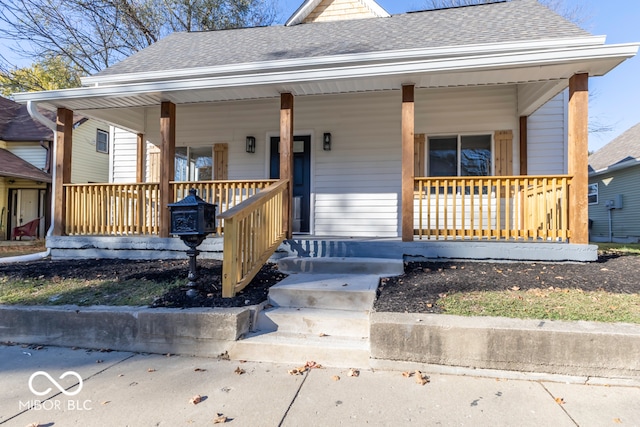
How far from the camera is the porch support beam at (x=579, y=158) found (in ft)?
15.1

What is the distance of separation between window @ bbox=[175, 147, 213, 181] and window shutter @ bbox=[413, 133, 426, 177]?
171 inches

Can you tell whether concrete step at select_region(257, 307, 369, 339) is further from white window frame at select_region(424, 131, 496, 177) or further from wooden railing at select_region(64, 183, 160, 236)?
white window frame at select_region(424, 131, 496, 177)

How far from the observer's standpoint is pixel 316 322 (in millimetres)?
3324

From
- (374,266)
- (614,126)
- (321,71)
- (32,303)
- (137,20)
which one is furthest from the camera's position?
(614,126)

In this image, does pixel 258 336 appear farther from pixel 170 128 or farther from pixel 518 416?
pixel 170 128

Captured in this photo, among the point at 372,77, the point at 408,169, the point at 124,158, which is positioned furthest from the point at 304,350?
the point at 124,158

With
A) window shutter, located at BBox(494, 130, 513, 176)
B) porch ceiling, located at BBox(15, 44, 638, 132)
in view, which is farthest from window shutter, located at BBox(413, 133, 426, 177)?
porch ceiling, located at BBox(15, 44, 638, 132)

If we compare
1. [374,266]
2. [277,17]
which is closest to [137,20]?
[277,17]

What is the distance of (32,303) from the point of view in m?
3.81

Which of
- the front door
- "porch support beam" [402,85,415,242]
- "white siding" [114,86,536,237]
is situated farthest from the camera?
the front door

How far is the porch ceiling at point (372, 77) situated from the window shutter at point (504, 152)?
19.5 inches

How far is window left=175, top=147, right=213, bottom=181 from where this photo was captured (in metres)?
7.98

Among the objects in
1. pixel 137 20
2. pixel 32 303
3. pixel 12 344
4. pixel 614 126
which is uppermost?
pixel 137 20

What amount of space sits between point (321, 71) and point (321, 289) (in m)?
3.12
